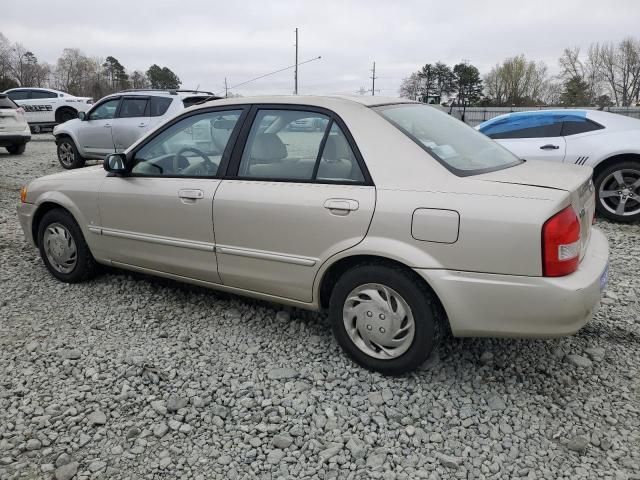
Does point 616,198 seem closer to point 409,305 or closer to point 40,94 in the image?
point 409,305

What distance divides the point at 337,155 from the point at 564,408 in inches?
71.3

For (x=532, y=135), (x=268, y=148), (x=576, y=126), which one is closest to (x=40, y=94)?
(x=532, y=135)

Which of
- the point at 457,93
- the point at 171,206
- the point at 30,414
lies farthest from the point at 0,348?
the point at 457,93

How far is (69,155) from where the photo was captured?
11.2 metres

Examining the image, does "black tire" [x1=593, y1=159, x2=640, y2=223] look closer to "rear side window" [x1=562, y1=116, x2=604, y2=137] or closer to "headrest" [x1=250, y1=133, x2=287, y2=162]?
"rear side window" [x1=562, y1=116, x2=604, y2=137]

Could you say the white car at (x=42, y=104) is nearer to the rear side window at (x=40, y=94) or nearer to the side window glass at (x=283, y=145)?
the rear side window at (x=40, y=94)

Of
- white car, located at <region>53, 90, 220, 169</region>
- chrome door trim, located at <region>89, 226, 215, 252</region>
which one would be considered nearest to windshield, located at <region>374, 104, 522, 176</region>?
chrome door trim, located at <region>89, 226, 215, 252</region>

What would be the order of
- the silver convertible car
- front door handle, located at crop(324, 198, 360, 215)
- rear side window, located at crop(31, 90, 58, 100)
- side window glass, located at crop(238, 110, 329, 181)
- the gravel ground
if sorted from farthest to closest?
rear side window, located at crop(31, 90, 58, 100), side window glass, located at crop(238, 110, 329, 181), front door handle, located at crop(324, 198, 360, 215), the silver convertible car, the gravel ground

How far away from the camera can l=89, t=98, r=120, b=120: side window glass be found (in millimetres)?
10516

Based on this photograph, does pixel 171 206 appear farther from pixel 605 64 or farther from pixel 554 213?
pixel 605 64

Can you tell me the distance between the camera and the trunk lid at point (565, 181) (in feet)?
8.47

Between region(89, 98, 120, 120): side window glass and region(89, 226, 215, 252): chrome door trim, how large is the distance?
24.3 ft

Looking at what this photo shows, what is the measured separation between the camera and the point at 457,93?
67.3 metres

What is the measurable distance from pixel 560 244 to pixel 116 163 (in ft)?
9.71
